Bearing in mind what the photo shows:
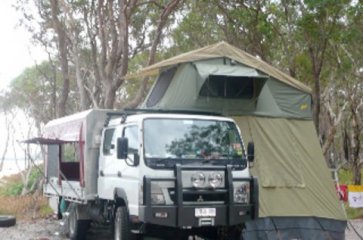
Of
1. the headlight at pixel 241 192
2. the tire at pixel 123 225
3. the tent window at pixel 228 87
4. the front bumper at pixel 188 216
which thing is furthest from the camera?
the tent window at pixel 228 87

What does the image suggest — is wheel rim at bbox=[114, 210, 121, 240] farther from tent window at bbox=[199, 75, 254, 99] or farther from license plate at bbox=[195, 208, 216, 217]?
tent window at bbox=[199, 75, 254, 99]

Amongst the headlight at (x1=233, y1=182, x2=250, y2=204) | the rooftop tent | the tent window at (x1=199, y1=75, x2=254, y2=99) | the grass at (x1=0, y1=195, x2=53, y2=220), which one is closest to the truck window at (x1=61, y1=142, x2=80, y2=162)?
the rooftop tent

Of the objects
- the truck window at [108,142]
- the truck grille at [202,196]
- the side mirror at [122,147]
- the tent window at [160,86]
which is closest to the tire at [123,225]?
the side mirror at [122,147]

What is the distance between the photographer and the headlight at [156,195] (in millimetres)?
8672

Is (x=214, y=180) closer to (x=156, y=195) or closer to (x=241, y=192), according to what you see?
(x=241, y=192)

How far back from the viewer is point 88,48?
2553 cm

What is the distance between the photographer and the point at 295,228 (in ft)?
37.1

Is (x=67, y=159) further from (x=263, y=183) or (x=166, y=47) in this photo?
(x=166, y=47)

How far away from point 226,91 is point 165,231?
3135mm

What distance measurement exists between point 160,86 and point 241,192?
4162mm

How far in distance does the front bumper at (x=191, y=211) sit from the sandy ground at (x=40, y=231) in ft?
14.1

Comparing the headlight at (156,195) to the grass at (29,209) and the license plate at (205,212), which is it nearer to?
the license plate at (205,212)

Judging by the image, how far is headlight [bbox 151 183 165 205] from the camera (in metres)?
8.67

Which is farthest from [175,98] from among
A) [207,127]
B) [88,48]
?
[88,48]
